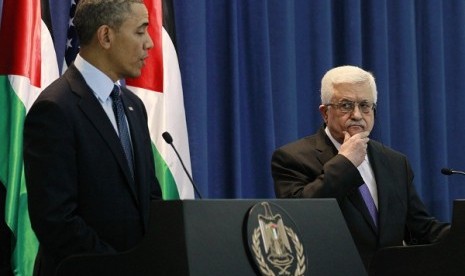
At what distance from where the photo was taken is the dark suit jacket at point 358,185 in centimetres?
335

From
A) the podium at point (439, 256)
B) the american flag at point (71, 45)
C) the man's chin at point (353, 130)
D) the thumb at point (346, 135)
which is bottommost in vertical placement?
the podium at point (439, 256)

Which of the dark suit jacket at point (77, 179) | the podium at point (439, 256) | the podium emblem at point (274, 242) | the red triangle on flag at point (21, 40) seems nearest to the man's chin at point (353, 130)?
the podium at point (439, 256)

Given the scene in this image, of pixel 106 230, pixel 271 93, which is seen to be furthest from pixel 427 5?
pixel 106 230

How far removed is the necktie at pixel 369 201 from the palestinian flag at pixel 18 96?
1506 mm

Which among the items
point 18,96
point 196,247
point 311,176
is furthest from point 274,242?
point 18,96

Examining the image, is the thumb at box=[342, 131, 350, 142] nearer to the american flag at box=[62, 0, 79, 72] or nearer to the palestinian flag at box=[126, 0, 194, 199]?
the palestinian flag at box=[126, 0, 194, 199]

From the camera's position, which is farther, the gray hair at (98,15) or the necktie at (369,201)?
the necktie at (369,201)

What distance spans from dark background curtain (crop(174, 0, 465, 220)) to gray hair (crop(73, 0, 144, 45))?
5.73 feet

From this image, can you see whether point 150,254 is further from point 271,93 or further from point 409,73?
point 409,73

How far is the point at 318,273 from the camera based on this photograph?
7.43 feet

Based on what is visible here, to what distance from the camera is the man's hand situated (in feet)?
11.2

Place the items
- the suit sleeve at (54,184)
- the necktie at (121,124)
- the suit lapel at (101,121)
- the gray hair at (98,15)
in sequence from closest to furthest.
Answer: the suit sleeve at (54,184)
the suit lapel at (101,121)
the necktie at (121,124)
the gray hair at (98,15)

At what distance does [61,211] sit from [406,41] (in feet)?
11.8

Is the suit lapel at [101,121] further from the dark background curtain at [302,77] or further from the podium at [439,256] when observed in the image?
the dark background curtain at [302,77]
